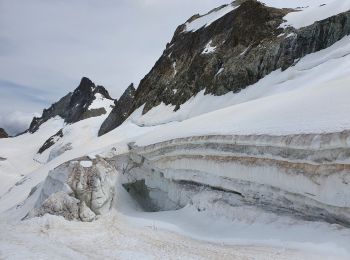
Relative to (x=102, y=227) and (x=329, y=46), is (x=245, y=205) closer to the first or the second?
(x=102, y=227)

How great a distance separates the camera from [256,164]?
15.3 metres

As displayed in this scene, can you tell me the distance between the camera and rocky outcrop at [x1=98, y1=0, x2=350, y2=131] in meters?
35.9

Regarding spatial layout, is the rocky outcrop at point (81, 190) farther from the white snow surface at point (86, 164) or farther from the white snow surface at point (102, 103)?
the white snow surface at point (102, 103)

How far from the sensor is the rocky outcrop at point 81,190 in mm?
20609

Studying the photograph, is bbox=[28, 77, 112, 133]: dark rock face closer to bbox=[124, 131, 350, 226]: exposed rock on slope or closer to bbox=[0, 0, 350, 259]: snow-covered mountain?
bbox=[0, 0, 350, 259]: snow-covered mountain

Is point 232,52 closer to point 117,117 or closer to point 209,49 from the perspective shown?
point 209,49

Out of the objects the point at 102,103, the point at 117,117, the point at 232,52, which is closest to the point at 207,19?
the point at 232,52

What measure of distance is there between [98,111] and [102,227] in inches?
2948

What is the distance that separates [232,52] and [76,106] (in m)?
76.6

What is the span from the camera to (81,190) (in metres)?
21.8

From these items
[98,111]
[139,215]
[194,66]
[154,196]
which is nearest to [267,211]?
[139,215]

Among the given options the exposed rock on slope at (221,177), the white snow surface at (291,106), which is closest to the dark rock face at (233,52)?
the white snow surface at (291,106)

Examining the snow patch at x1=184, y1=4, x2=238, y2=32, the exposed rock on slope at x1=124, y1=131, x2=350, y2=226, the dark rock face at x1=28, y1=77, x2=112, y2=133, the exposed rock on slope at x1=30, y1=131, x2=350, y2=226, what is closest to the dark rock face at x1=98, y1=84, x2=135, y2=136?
the snow patch at x1=184, y1=4, x2=238, y2=32

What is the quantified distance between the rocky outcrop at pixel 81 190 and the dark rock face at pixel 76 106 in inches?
2730
